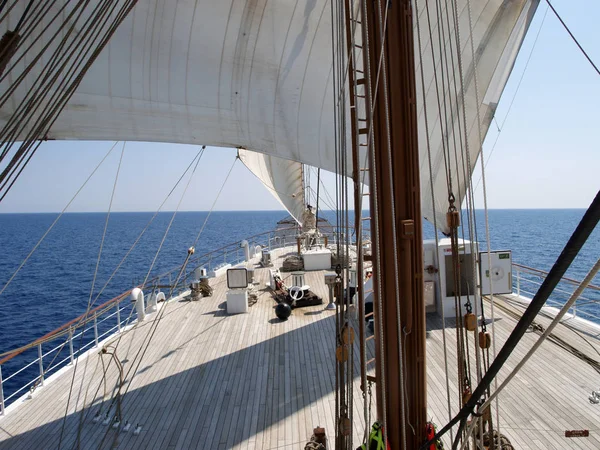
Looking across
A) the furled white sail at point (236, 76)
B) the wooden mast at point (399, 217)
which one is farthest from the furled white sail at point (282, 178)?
the wooden mast at point (399, 217)

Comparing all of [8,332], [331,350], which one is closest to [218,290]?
[331,350]

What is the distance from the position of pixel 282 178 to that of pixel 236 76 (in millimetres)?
8040

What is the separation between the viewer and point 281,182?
14461 mm

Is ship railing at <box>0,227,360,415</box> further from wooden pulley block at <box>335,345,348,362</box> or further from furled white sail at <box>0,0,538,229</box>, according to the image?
furled white sail at <box>0,0,538,229</box>

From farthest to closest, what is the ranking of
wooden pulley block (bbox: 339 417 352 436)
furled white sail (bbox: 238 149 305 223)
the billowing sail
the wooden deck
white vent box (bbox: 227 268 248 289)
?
furled white sail (bbox: 238 149 305 223) → white vent box (bbox: 227 268 248 289) → the billowing sail → the wooden deck → wooden pulley block (bbox: 339 417 352 436)

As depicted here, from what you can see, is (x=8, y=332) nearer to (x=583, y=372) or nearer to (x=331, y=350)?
(x=331, y=350)

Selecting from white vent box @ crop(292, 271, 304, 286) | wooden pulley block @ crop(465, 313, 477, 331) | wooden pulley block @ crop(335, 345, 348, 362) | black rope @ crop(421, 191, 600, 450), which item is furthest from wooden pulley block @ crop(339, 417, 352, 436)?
white vent box @ crop(292, 271, 304, 286)

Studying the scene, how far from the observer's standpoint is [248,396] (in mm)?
5922

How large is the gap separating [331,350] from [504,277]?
4551 mm

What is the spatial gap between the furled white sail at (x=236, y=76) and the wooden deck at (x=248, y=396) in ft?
10.0

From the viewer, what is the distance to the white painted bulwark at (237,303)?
32.1 feet

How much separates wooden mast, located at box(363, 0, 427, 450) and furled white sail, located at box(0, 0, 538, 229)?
2.35 m

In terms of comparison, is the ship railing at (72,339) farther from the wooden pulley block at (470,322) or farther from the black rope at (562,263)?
the black rope at (562,263)

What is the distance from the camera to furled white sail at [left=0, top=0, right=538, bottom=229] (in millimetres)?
5625
